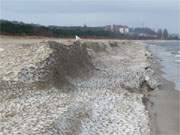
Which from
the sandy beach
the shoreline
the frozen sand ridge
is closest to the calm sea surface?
the shoreline

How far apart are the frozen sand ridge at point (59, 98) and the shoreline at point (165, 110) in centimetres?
56

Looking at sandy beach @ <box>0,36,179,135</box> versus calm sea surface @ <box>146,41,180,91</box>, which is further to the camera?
calm sea surface @ <box>146,41,180,91</box>

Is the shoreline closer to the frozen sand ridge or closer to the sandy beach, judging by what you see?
the sandy beach

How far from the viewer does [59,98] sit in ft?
49.9

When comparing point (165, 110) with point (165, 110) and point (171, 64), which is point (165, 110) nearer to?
point (165, 110)

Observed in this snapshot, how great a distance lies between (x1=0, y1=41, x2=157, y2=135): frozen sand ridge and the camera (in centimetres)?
1212

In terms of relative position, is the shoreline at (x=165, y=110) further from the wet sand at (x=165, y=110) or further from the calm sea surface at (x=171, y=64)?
the calm sea surface at (x=171, y=64)

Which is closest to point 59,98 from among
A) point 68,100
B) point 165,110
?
point 68,100

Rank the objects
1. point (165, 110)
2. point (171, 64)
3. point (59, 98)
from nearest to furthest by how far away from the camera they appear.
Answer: point (59, 98)
point (165, 110)
point (171, 64)

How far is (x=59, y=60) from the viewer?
20797 mm

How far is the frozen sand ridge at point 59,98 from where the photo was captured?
1212cm

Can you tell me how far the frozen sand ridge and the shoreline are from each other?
0.56 metres

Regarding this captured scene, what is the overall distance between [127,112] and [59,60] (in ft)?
19.2

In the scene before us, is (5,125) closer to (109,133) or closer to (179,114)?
(109,133)
